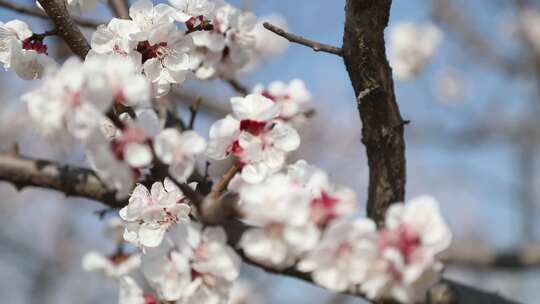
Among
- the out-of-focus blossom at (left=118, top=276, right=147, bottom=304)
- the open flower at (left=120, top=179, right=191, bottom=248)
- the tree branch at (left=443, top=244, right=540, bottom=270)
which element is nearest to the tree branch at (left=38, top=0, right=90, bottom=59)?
the open flower at (left=120, top=179, right=191, bottom=248)

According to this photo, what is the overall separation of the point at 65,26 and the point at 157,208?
1.39 ft

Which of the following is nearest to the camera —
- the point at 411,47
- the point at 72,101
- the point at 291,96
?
the point at 72,101

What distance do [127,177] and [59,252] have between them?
10.3 m

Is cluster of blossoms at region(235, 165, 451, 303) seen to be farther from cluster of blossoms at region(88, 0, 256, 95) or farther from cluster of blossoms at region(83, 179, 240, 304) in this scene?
cluster of blossoms at region(88, 0, 256, 95)

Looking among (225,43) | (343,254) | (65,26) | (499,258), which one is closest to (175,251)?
(343,254)

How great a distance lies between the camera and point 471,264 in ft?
9.82

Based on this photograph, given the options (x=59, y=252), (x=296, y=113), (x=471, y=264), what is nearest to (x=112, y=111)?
(x=296, y=113)

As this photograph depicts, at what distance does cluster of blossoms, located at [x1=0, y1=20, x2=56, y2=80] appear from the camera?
1.25m

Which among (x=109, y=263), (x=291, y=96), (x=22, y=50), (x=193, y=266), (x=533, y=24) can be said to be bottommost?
(x=109, y=263)

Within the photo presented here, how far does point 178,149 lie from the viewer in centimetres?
88

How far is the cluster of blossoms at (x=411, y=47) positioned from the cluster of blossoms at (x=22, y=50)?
2.69 m

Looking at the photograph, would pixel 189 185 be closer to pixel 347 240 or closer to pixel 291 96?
pixel 347 240

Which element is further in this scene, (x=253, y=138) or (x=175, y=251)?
(x=253, y=138)

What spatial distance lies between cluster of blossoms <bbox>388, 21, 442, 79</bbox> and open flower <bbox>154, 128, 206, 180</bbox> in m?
2.94
